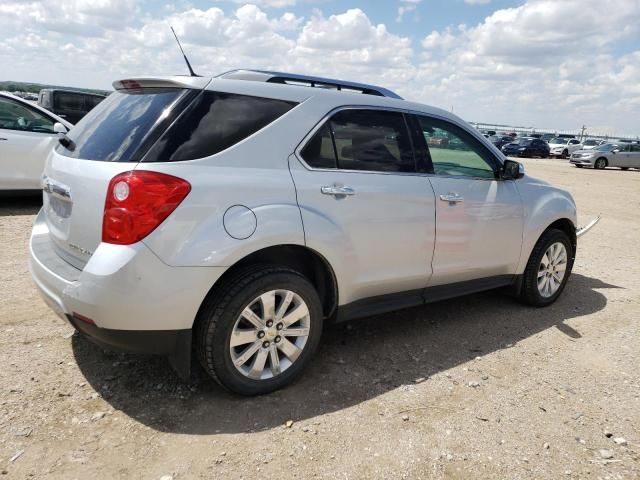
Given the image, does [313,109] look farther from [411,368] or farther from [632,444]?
[632,444]

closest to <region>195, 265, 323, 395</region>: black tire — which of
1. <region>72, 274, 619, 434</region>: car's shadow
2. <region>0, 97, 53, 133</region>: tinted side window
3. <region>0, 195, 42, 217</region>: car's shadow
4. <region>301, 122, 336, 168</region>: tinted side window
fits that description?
<region>72, 274, 619, 434</region>: car's shadow

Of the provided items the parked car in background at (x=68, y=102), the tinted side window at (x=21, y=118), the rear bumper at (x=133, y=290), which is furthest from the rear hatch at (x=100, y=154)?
the parked car in background at (x=68, y=102)

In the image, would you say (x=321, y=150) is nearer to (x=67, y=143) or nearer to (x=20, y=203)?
(x=67, y=143)

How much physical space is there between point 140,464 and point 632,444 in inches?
101

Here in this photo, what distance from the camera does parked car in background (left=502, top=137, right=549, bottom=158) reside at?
36.9m

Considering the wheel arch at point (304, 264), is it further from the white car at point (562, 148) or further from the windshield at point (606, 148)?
the white car at point (562, 148)

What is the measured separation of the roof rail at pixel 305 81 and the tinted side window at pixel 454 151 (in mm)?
355

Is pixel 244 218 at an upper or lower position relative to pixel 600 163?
upper

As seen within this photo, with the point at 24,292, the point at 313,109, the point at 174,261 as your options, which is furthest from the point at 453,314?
the point at 24,292

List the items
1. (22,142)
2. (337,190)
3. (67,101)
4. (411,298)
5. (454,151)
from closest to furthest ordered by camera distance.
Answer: (337,190), (411,298), (454,151), (22,142), (67,101)

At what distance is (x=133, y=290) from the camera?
2469mm

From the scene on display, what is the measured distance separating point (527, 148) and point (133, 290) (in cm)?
3910

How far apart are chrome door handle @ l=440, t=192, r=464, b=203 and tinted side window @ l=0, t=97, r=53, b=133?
6313 mm

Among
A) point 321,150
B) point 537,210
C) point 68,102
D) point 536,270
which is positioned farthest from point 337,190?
point 68,102
